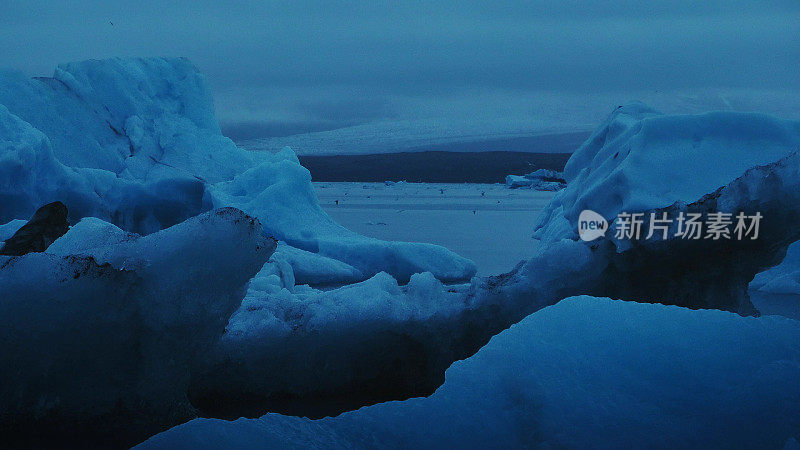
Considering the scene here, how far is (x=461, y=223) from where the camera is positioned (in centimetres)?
1216

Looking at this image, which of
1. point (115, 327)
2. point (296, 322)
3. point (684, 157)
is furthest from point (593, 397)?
point (684, 157)

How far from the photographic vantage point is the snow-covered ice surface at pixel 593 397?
5.79ft

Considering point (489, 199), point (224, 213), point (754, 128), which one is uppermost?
point (754, 128)

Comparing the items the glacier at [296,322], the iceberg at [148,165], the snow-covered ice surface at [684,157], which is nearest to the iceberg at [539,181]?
the iceberg at [148,165]

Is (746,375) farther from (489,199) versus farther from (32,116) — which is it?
(489,199)

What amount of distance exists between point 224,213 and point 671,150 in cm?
472

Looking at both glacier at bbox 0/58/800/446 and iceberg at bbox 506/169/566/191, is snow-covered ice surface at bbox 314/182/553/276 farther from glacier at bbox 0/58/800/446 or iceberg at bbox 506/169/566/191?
iceberg at bbox 506/169/566/191

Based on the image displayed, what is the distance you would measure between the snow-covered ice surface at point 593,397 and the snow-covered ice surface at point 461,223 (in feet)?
14.8

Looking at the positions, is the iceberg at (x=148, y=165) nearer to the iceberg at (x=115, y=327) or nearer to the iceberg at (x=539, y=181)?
the iceberg at (x=115, y=327)

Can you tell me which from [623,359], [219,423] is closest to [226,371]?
[219,423]

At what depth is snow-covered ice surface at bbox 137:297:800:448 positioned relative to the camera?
1.76 m

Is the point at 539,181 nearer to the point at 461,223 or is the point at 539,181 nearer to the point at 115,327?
the point at 461,223

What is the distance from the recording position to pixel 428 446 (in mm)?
1769

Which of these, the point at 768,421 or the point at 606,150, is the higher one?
the point at 606,150
